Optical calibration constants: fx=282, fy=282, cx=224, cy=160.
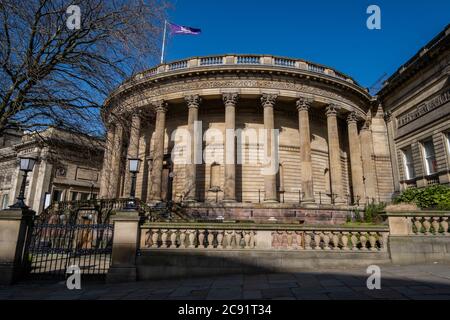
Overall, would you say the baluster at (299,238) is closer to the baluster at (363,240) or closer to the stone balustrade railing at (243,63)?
the baluster at (363,240)

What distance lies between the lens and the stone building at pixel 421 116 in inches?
794

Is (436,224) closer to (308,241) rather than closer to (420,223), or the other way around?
(420,223)

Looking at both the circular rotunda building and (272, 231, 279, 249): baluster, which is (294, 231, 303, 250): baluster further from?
the circular rotunda building

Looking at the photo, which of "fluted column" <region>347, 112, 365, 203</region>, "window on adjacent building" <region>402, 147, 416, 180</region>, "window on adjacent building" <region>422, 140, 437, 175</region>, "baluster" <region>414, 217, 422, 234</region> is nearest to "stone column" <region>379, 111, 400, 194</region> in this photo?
"window on adjacent building" <region>402, 147, 416, 180</region>

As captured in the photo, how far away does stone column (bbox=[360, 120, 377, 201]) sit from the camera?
24250 mm

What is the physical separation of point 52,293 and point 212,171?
1644 cm

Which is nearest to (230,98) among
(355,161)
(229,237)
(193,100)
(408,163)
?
(193,100)

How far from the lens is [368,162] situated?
25.2m

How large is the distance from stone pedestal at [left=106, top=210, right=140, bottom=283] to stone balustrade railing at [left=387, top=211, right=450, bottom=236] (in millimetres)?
8471

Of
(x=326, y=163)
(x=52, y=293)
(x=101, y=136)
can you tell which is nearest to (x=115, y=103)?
(x=101, y=136)

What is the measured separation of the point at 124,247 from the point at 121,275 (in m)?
0.80

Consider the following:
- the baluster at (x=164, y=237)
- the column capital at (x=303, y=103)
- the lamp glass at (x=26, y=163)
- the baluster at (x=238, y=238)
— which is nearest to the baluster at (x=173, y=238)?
the baluster at (x=164, y=237)

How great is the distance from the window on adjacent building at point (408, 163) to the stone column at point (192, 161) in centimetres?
1831

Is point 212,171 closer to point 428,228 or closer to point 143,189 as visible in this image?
point 143,189
